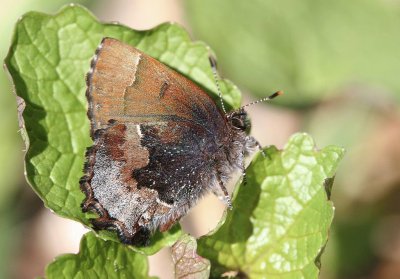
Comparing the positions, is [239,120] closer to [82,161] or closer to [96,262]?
[82,161]

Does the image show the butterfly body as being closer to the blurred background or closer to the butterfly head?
the butterfly head

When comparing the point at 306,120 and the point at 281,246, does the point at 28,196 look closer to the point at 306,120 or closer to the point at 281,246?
the point at 306,120

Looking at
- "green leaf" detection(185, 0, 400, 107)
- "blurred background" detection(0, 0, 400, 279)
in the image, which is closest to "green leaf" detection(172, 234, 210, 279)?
"blurred background" detection(0, 0, 400, 279)

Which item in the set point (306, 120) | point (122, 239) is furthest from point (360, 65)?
point (122, 239)

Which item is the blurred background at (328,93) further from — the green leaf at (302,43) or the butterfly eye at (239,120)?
the butterfly eye at (239,120)

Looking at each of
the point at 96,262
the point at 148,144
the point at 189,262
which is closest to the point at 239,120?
the point at 148,144

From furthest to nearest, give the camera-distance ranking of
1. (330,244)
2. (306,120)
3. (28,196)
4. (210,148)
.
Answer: (28,196) → (306,120) → (330,244) → (210,148)

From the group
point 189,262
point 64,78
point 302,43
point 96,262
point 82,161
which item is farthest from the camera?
point 302,43
